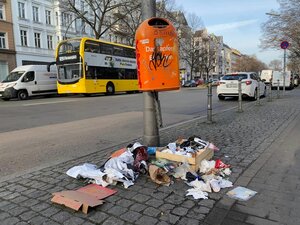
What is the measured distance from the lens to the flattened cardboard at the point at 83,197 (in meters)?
3.19

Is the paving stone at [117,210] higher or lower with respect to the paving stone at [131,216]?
higher

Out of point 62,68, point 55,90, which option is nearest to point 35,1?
point 55,90

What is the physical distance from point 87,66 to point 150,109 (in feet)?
59.7

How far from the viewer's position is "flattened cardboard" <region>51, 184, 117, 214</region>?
319 centimetres

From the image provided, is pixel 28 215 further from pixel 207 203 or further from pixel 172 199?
pixel 207 203

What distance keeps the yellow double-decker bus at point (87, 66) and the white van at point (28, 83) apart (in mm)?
2675

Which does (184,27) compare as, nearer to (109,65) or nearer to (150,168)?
(109,65)

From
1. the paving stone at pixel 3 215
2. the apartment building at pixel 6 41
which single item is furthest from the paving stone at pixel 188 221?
the apartment building at pixel 6 41

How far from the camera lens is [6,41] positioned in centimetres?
3397

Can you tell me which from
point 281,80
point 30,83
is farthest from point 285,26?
point 30,83

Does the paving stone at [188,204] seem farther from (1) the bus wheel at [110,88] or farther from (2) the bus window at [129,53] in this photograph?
(2) the bus window at [129,53]

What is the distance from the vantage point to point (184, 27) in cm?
6000

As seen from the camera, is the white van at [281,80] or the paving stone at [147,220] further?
the white van at [281,80]

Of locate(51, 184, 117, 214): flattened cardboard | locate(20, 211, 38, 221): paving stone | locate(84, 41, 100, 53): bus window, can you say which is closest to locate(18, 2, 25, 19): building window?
locate(84, 41, 100, 53): bus window
